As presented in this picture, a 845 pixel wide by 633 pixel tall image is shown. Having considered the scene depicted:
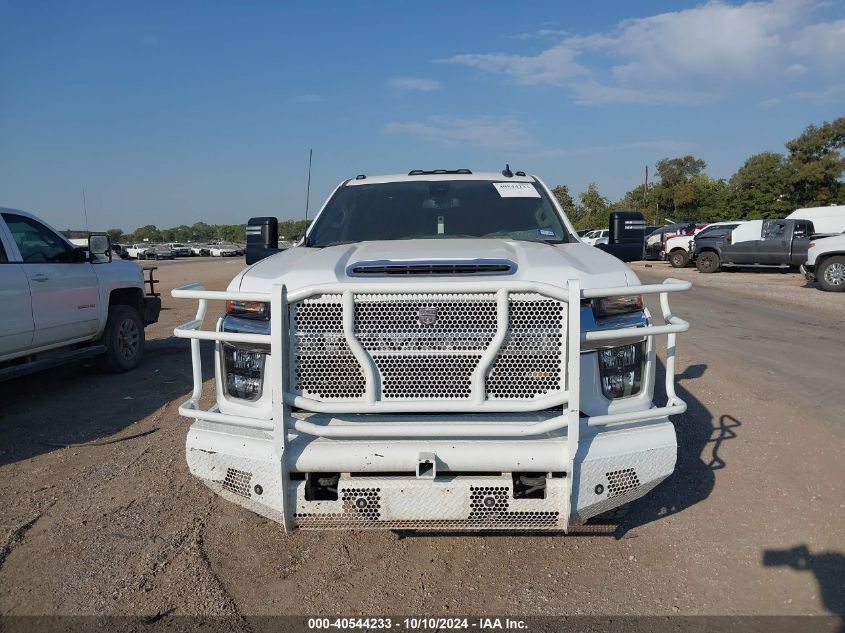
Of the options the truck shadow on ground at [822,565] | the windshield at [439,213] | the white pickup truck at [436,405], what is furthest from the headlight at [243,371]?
the truck shadow on ground at [822,565]

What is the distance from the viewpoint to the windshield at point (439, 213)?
4.34m

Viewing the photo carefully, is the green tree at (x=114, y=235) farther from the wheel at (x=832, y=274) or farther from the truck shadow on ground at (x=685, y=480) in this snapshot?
the wheel at (x=832, y=274)

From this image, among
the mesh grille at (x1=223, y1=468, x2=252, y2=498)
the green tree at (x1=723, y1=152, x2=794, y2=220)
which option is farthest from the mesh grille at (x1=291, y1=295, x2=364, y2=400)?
the green tree at (x1=723, y1=152, x2=794, y2=220)

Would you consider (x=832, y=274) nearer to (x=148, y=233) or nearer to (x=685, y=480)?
(x=685, y=480)

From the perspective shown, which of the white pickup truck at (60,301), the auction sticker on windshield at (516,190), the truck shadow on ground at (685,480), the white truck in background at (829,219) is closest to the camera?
the truck shadow on ground at (685,480)

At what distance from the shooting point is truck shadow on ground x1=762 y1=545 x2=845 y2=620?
2897 millimetres

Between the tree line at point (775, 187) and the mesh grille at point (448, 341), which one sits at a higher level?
the tree line at point (775, 187)

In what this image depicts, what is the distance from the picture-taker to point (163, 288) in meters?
20.9

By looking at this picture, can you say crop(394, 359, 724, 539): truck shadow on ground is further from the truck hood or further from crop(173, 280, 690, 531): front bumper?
the truck hood

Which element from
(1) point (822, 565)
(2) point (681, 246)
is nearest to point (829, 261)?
(2) point (681, 246)

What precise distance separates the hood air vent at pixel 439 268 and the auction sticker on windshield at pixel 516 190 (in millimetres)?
1723

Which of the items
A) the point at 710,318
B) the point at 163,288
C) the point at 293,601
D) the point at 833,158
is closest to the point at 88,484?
the point at 293,601

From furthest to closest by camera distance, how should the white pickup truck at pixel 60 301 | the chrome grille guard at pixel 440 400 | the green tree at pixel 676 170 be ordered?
the green tree at pixel 676 170 < the white pickup truck at pixel 60 301 < the chrome grille guard at pixel 440 400

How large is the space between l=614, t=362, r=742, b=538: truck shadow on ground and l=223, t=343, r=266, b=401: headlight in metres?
1.97
